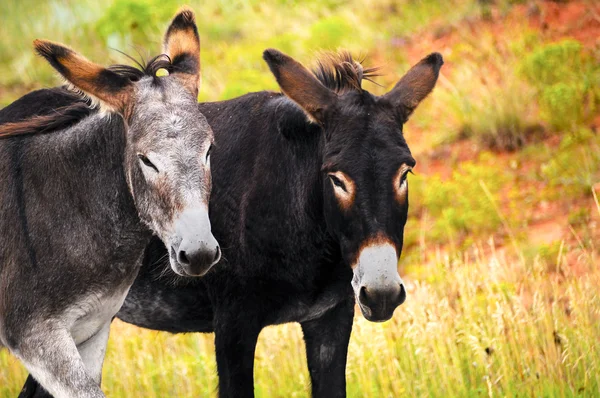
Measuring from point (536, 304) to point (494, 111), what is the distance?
681cm

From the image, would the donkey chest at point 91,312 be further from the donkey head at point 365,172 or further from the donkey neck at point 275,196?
the donkey head at point 365,172

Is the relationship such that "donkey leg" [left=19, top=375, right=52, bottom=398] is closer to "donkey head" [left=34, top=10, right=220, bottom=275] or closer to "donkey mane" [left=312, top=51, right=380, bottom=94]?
"donkey head" [left=34, top=10, right=220, bottom=275]

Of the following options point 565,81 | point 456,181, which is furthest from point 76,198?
point 565,81

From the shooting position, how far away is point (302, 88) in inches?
209

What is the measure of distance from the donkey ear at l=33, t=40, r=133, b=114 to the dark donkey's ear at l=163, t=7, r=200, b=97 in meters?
0.37

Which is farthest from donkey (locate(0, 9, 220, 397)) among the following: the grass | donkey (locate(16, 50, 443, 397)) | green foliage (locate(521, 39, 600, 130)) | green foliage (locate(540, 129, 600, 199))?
green foliage (locate(521, 39, 600, 130))

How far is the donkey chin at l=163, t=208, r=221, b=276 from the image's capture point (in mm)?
4426

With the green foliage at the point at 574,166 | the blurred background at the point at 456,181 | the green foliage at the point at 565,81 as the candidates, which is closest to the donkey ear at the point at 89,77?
the blurred background at the point at 456,181

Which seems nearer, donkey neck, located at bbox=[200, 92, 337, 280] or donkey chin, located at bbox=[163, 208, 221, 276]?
donkey chin, located at bbox=[163, 208, 221, 276]

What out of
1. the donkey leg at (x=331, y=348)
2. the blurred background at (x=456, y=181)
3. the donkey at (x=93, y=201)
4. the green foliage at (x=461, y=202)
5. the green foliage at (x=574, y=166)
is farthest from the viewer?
the green foliage at (x=461, y=202)

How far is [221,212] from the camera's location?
5.75 meters

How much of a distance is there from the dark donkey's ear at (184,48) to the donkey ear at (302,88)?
43 cm

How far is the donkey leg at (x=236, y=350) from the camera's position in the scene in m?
5.52

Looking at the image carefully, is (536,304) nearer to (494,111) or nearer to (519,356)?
(519,356)
